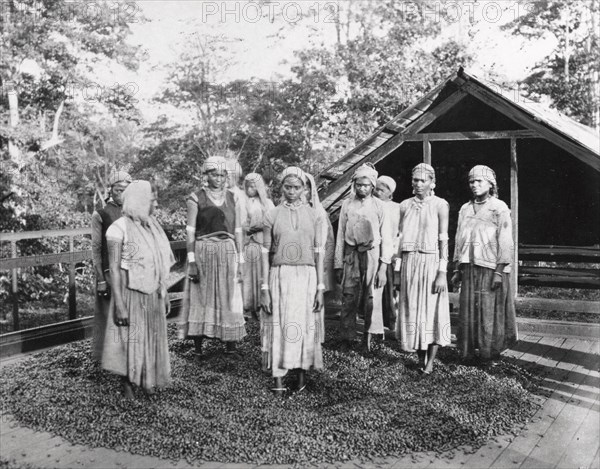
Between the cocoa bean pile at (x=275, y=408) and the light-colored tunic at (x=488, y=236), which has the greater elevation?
the light-colored tunic at (x=488, y=236)

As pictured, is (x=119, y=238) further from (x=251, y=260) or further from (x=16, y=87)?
(x=16, y=87)

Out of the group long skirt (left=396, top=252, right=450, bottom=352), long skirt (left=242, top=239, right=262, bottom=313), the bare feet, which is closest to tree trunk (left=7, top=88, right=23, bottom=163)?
long skirt (left=242, top=239, right=262, bottom=313)

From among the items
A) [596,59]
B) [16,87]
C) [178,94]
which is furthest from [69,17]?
[596,59]

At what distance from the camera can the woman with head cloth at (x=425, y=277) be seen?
20.2 feet

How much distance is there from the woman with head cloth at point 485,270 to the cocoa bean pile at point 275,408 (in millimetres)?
331

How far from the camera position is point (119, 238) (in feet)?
16.7

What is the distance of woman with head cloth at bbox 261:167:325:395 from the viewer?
17.6ft

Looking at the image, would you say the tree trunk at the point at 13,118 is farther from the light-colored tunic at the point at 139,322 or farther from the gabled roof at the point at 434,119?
the light-colored tunic at the point at 139,322

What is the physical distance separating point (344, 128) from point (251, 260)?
32.5ft

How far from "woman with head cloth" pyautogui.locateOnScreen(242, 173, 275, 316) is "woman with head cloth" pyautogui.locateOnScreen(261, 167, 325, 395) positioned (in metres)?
2.95

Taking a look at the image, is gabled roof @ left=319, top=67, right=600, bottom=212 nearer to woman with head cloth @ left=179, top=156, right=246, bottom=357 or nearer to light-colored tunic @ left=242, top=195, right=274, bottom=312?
light-colored tunic @ left=242, top=195, right=274, bottom=312

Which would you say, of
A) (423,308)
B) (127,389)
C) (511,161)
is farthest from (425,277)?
(127,389)

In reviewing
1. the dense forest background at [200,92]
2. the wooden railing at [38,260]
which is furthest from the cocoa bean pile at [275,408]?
the dense forest background at [200,92]

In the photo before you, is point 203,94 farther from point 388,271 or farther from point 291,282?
point 291,282
